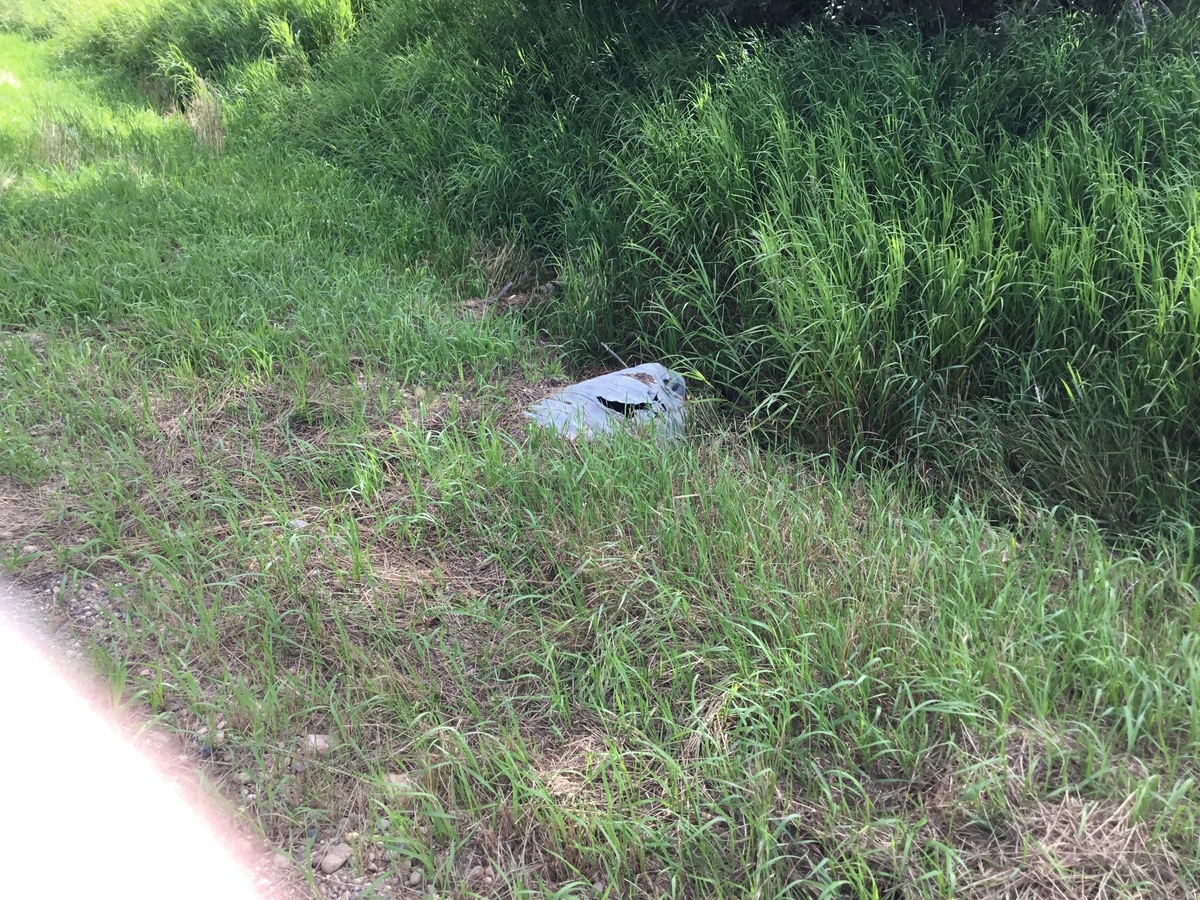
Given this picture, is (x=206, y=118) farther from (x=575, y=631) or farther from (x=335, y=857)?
(x=335, y=857)

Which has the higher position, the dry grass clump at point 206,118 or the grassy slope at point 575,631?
the dry grass clump at point 206,118

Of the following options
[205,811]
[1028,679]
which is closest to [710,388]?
[1028,679]

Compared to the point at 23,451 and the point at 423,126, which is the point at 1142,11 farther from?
the point at 23,451

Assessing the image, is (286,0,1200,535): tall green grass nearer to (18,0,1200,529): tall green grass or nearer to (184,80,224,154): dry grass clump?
(18,0,1200,529): tall green grass

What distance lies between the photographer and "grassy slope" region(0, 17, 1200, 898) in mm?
1884

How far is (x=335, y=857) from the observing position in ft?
6.50

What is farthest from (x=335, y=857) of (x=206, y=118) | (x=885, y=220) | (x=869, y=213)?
(x=206, y=118)

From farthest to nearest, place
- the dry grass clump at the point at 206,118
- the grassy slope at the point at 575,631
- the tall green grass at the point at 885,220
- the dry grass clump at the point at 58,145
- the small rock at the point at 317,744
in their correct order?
1. the dry grass clump at the point at 206,118
2. the dry grass clump at the point at 58,145
3. the tall green grass at the point at 885,220
4. the small rock at the point at 317,744
5. the grassy slope at the point at 575,631

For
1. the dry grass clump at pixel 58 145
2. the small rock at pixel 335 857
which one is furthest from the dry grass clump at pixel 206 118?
the small rock at pixel 335 857

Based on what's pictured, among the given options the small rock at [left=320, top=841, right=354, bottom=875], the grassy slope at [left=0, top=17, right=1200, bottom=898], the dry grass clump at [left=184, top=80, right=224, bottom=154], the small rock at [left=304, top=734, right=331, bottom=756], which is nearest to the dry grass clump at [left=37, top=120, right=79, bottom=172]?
the dry grass clump at [left=184, top=80, right=224, bottom=154]

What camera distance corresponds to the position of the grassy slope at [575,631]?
1.88 m

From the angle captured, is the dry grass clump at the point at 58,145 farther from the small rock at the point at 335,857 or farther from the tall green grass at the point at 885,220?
the small rock at the point at 335,857

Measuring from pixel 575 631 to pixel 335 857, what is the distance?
837 millimetres

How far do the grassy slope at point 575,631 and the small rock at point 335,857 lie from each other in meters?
0.06
